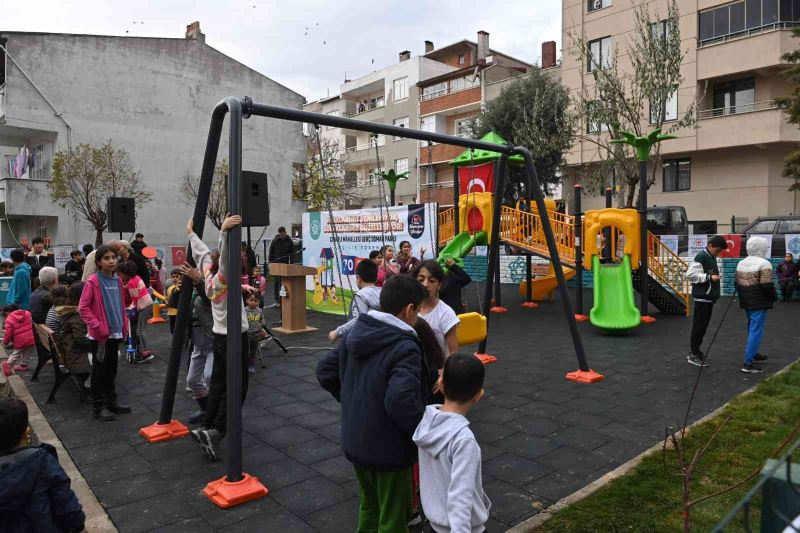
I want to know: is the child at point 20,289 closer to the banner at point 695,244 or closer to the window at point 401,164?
the banner at point 695,244

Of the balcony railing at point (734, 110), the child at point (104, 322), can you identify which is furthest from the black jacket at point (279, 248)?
the balcony railing at point (734, 110)

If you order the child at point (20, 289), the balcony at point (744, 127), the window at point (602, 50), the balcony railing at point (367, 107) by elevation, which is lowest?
the child at point (20, 289)

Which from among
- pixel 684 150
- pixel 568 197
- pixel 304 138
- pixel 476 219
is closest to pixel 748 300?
pixel 476 219

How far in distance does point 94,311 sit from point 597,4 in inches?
1179

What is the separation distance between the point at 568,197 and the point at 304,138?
A: 568 inches

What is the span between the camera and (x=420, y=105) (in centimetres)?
4091

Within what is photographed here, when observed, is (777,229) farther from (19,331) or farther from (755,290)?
(19,331)

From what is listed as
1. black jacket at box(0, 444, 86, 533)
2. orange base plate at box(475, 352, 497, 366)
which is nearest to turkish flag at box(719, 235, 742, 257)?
orange base plate at box(475, 352, 497, 366)

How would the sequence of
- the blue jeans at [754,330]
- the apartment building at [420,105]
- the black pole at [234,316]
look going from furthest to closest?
the apartment building at [420,105], the blue jeans at [754,330], the black pole at [234,316]

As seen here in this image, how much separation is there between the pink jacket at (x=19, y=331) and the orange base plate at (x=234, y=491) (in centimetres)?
513

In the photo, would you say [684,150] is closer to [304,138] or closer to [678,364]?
[304,138]

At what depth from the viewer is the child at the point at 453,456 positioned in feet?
7.23

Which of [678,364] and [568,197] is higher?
[568,197]

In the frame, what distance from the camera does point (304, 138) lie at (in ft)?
104
